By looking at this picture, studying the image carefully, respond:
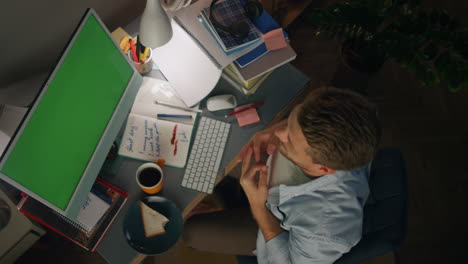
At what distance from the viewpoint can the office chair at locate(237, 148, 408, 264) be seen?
1.07 m

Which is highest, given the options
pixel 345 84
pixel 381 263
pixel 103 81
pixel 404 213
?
pixel 103 81

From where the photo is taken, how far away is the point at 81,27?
0.95 meters

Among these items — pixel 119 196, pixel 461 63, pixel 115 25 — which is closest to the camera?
pixel 119 196

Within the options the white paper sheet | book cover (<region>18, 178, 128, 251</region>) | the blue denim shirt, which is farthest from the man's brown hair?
book cover (<region>18, 178, 128, 251</region>)

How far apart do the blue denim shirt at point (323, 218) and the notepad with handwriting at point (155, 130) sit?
0.44 m

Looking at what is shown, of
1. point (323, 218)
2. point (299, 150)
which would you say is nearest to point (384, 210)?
point (323, 218)

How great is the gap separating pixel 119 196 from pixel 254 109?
610 millimetres

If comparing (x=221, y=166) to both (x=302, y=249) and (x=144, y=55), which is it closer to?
(x=302, y=249)

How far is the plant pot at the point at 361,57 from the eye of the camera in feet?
6.15

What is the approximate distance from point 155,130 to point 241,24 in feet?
1.69

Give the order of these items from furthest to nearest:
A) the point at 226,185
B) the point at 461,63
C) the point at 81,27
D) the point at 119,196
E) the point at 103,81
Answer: the point at 226,185 → the point at 461,63 → the point at 119,196 → the point at 103,81 → the point at 81,27

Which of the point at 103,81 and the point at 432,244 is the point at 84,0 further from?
the point at 432,244

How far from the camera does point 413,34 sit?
1455mm

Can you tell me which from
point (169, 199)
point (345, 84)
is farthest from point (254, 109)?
point (345, 84)
